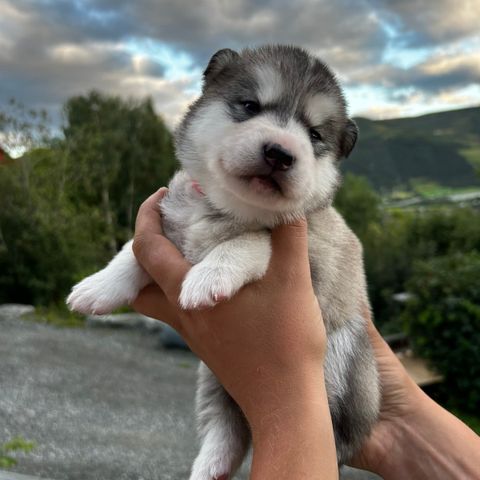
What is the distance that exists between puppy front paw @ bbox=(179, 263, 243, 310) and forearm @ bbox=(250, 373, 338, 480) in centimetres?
58

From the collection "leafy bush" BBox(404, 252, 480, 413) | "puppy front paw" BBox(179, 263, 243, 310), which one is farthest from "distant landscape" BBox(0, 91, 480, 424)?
"puppy front paw" BBox(179, 263, 243, 310)

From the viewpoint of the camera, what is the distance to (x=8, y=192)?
66.8ft

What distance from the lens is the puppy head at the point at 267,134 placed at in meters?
2.84

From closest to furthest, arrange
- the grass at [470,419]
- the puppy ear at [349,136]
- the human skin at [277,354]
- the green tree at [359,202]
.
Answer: the human skin at [277,354]
the puppy ear at [349,136]
the grass at [470,419]
the green tree at [359,202]

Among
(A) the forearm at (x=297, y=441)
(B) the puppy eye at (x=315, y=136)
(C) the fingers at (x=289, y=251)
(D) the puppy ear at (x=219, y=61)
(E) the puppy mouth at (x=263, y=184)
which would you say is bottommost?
(A) the forearm at (x=297, y=441)

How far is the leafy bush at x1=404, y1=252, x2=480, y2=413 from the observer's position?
Result: 1018 cm

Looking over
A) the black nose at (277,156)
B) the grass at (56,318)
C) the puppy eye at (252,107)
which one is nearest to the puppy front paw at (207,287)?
the black nose at (277,156)

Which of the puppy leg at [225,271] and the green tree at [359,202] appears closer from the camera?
the puppy leg at [225,271]

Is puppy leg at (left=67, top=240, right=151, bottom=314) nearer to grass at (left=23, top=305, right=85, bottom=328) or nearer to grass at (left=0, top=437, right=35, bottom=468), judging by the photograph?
grass at (left=0, top=437, right=35, bottom=468)

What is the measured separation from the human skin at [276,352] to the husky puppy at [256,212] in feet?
0.40

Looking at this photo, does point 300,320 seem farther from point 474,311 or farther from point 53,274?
point 53,274

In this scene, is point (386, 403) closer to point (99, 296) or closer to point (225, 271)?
point (225, 271)

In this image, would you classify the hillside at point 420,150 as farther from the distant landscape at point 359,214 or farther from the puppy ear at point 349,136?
the puppy ear at point 349,136

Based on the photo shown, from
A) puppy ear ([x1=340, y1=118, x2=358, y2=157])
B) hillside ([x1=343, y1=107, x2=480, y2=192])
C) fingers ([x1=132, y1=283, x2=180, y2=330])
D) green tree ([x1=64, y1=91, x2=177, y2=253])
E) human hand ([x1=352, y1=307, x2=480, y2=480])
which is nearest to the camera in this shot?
fingers ([x1=132, y1=283, x2=180, y2=330])
